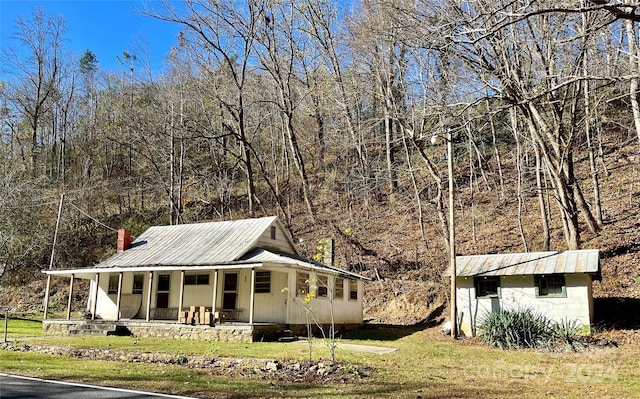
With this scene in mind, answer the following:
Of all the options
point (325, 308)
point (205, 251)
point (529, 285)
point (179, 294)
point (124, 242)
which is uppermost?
point (124, 242)

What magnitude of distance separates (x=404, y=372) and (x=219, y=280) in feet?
35.2

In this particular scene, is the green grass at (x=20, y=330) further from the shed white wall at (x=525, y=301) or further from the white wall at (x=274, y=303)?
the shed white wall at (x=525, y=301)

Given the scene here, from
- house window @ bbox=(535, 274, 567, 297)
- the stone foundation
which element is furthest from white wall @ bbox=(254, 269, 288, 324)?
house window @ bbox=(535, 274, 567, 297)

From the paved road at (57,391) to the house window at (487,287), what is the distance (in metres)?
11.9

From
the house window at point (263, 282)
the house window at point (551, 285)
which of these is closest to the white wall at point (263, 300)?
the house window at point (263, 282)

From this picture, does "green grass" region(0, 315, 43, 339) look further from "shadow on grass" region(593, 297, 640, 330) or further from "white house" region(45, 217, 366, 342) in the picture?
"shadow on grass" region(593, 297, 640, 330)

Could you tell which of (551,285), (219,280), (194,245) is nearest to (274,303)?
(219,280)

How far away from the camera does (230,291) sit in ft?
61.6

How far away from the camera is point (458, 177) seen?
1385 inches

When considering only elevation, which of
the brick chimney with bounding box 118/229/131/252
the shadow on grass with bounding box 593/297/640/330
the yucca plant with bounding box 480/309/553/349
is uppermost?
the brick chimney with bounding box 118/229/131/252

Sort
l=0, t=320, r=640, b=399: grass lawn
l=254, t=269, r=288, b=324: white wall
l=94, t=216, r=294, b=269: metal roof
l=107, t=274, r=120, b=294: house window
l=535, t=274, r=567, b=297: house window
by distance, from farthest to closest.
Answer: l=107, t=274, r=120, b=294: house window < l=94, t=216, r=294, b=269: metal roof < l=254, t=269, r=288, b=324: white wall < l=535, t=274, r=567, b=297: house window < l=0, t=320, r=640, b=399: grass lawn

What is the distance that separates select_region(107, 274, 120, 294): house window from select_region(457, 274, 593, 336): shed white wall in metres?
13.9

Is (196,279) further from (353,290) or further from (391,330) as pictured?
(391,330)

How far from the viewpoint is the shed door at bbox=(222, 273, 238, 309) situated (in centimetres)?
1869
